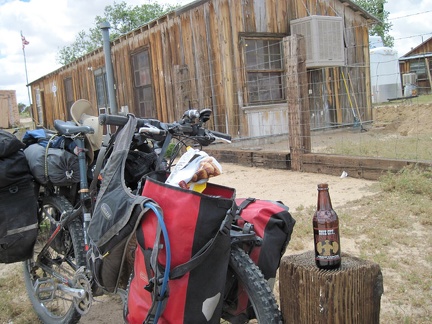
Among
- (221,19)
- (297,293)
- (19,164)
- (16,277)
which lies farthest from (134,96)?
(297,293)

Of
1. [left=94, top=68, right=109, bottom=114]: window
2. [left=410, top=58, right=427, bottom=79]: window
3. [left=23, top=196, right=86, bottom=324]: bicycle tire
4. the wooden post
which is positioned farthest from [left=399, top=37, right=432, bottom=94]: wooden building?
[left=23, top=196, right=86, bottom=324]: bicycle tire

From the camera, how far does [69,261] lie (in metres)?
2.95

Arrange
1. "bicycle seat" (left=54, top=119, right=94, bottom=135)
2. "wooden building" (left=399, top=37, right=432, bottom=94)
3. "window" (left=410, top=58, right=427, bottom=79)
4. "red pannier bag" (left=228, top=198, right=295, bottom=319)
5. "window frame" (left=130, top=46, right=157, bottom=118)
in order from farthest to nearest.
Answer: "window" (left=410, top=58, right=427, bottom=79) → "wooden building" (left=399, top=37, right=432, bottom=94) → "window frame" (left=130, top=46, right=157, bottom=118) → "bicycle seat" (left=54, top=119, right=94, bottom=135) → "red pannier bag" (left=228, top=198, right=295, bottom=319)

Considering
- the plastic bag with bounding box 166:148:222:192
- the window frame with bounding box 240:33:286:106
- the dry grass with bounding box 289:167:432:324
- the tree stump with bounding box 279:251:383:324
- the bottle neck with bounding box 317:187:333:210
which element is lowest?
the dry grass with bounding box 289:167:432:324

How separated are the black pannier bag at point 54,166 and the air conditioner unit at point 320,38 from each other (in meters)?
8.18

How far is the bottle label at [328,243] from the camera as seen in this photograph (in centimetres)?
197

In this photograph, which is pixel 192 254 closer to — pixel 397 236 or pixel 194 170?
pixel 194 170

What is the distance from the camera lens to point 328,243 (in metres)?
1.98

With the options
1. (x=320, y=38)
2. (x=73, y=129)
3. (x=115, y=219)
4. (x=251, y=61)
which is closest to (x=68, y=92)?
(x=251, y=61)

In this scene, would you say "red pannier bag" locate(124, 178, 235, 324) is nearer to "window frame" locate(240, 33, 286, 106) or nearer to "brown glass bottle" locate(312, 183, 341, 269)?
"brown glass bottle" locate(312, 183, 341, 269)

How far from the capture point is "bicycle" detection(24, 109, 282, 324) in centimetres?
191

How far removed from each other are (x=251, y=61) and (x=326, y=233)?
8.38m

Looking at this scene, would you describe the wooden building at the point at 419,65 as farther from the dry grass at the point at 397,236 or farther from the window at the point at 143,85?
the dry grass at the point at 397,236

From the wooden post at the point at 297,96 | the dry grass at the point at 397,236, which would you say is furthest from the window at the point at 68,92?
the dry grass at the point at 397,236
